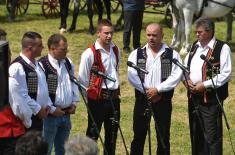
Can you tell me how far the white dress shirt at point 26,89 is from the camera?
21.8 feet

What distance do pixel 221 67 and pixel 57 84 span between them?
1.96 meters

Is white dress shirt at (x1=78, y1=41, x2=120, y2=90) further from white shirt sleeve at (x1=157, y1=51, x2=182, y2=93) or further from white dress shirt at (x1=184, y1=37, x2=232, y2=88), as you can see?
white dress shirt at (x1=184, y1=37, x2=232, y2=88)

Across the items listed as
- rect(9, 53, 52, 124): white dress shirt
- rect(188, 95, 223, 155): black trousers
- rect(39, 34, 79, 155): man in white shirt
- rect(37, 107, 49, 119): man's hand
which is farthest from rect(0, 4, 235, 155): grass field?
rect(9, 53, 52, 124): white dress shirt

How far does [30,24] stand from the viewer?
17344mm

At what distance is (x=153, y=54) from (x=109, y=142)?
124cm

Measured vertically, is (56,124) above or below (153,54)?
below

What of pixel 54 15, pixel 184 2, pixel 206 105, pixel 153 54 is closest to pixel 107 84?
pixel 153 54

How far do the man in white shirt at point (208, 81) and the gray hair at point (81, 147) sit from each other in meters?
2.88

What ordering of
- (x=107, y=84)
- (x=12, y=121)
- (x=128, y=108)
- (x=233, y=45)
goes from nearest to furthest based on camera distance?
1. (x=12, y=121)
2. (x=107, y=84)
3. (x=128, y=108)
4. (x=233, y=45)

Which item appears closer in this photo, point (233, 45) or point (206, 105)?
point (206, 105)

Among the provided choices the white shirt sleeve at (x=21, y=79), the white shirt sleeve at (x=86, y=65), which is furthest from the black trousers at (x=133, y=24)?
the white shirt sleeve at (x=21, y=79)

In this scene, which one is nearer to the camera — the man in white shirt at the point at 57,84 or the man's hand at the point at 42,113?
the man's hand at the point at 42,113

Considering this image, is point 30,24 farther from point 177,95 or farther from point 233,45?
point 177,95

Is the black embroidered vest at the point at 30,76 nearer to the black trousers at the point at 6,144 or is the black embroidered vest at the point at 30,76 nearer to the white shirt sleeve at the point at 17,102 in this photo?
the white shirt sleeve at the point at 17,102
